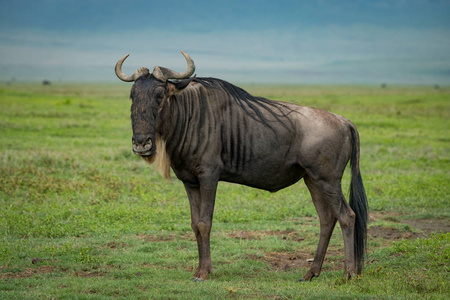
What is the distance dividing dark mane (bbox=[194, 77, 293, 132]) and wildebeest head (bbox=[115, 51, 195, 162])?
67 cm

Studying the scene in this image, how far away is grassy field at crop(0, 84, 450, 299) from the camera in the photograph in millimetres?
6637

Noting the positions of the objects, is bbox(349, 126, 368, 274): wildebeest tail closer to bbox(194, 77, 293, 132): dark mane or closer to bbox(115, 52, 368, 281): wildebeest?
bbox(115, 52, 368, 281): wildebeest

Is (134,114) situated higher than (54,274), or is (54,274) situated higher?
(134,114)

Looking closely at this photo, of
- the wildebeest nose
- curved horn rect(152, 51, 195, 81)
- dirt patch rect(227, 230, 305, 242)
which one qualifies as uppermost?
curved horn rect(152, 51, 195, 81)

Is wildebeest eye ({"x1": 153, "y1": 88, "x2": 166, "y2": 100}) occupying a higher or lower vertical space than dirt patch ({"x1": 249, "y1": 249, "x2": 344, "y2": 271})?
higher

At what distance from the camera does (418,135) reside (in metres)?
24.5

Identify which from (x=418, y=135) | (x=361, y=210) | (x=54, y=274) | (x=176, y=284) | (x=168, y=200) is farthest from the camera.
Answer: (x=418, y=135)

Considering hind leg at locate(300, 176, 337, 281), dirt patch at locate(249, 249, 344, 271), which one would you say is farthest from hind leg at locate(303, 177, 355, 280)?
dirt patch at locate(249, 249, 344, 271)

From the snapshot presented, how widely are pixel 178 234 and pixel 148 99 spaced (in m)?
3.56

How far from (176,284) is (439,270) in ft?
12.3

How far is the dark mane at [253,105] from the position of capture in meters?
7.75

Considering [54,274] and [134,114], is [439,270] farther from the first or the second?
[54,274]

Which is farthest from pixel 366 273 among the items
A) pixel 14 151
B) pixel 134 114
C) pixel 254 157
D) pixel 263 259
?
pixel 14 151

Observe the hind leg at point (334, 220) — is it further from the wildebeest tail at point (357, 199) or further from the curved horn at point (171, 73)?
the curved horn at point (171, 73)
